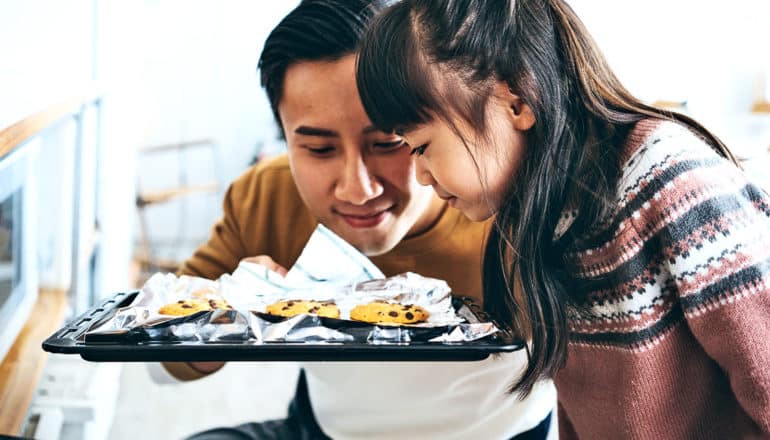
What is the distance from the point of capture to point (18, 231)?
1.17 metres

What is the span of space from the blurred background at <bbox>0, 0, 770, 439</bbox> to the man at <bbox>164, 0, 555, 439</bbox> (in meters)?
0.33

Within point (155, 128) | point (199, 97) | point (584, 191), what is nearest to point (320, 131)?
point (584, 191)

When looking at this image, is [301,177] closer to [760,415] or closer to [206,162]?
[760,415]

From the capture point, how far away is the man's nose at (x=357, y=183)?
3.34 ft

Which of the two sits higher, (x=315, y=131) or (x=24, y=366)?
(x=315, y=131)

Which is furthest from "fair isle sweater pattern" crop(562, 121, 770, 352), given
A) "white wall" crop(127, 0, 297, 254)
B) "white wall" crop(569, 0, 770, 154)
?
"white wall" crop(127, 0, 297, 254)

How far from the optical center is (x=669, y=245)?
0.77m

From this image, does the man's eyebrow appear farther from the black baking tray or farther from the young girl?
the black baking tray

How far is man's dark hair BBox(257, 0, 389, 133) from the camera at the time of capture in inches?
40.2

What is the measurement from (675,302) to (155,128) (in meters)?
3.43

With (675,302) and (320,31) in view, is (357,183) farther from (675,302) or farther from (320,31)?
(675,302)

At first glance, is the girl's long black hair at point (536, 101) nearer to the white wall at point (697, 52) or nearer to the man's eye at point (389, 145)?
the man's eye at point (389, 145)

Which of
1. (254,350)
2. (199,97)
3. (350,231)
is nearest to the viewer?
(254,350)

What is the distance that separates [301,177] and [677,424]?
0.58 meters
